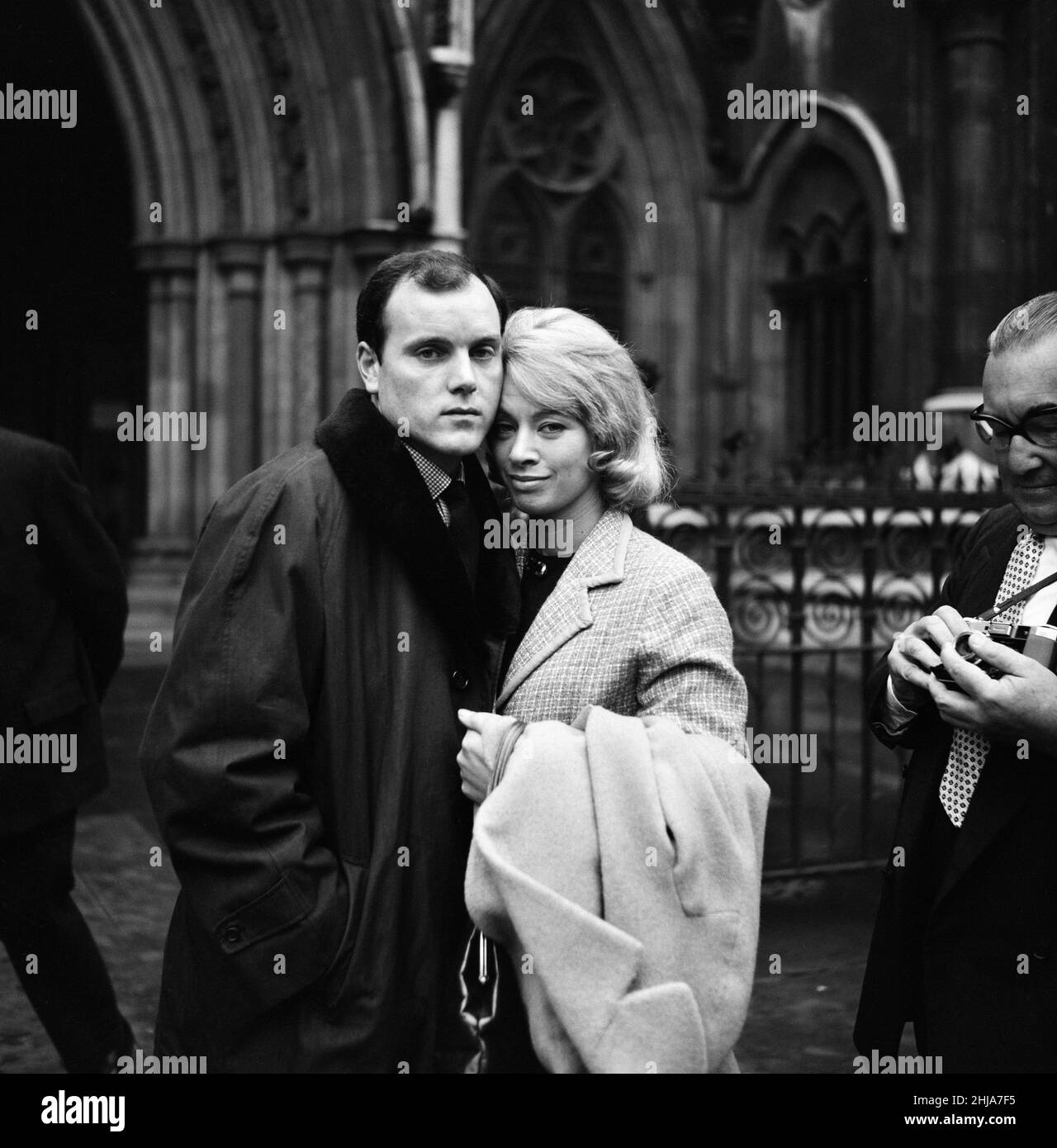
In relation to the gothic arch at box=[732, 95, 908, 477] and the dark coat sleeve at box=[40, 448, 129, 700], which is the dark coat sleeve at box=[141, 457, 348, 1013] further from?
the gothic arch at box=[732, 95, 908, 477]

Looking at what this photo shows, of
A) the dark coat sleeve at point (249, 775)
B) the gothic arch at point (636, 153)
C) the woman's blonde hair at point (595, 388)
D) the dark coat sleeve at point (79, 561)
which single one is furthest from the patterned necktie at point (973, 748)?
the gothic arch at point (636, 153)

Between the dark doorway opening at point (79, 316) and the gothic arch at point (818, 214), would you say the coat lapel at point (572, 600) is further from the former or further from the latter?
the dark doorway opening at point (79, 316)

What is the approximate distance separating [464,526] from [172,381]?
859cm

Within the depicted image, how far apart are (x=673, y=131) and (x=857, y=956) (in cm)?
864

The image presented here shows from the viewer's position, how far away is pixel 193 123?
10039mm

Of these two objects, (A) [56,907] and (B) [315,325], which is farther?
(B) [315,325]

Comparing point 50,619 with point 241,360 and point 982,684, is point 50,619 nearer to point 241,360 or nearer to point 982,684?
point 982,684

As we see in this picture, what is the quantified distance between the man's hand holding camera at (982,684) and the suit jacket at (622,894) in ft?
1.27

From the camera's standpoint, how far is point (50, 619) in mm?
3717

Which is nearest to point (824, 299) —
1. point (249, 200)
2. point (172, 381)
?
point (249, 200)

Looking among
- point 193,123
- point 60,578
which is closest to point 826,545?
point 60,578

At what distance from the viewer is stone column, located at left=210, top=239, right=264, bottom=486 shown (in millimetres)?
10250

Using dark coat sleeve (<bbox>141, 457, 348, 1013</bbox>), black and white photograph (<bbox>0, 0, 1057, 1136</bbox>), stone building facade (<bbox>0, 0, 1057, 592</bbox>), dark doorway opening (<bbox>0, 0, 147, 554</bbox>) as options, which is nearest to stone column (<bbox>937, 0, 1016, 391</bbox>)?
stone building facade (<bbox>0, 0, 1057, 592</bbox>)
